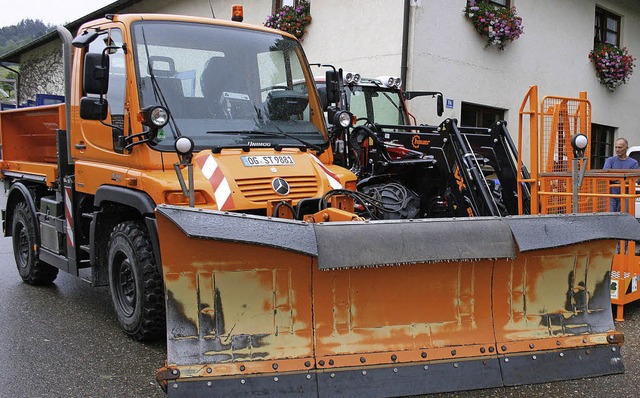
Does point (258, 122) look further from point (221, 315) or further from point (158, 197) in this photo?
point (221, 315)

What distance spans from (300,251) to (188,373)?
83 centimetres

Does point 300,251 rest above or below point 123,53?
below

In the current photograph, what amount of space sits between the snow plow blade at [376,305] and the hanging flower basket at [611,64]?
1296cm

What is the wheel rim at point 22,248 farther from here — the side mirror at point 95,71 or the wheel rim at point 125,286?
the side mirror at point 95,71

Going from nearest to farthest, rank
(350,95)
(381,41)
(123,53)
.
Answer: (123,53), (350,95), (381,41)

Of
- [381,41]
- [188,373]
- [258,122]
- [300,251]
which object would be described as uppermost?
[381,41]

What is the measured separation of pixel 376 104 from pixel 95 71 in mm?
5344

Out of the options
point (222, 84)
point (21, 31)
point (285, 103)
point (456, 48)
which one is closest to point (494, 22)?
point (456, 48)

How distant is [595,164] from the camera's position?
649 inches

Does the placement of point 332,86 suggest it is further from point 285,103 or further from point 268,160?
point 268,160

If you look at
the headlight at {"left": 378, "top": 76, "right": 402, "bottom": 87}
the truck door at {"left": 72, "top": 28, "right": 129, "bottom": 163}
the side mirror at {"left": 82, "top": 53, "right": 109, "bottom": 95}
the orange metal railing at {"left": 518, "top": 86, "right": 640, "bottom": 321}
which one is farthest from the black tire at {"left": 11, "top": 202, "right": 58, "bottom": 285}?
the headlight at {"left": 378, "top": 76, "right": 402, "bottom": 87}

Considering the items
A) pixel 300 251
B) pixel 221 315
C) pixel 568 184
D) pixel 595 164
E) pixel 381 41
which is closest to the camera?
pixel 300 251

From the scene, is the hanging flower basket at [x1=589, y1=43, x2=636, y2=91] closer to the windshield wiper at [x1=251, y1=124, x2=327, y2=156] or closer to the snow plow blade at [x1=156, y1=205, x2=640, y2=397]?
the windshield wiper at [x1=251, y1=124, x2=327, y2=156]

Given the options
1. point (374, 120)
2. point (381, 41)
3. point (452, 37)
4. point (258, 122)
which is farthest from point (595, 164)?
point (258, 122)
